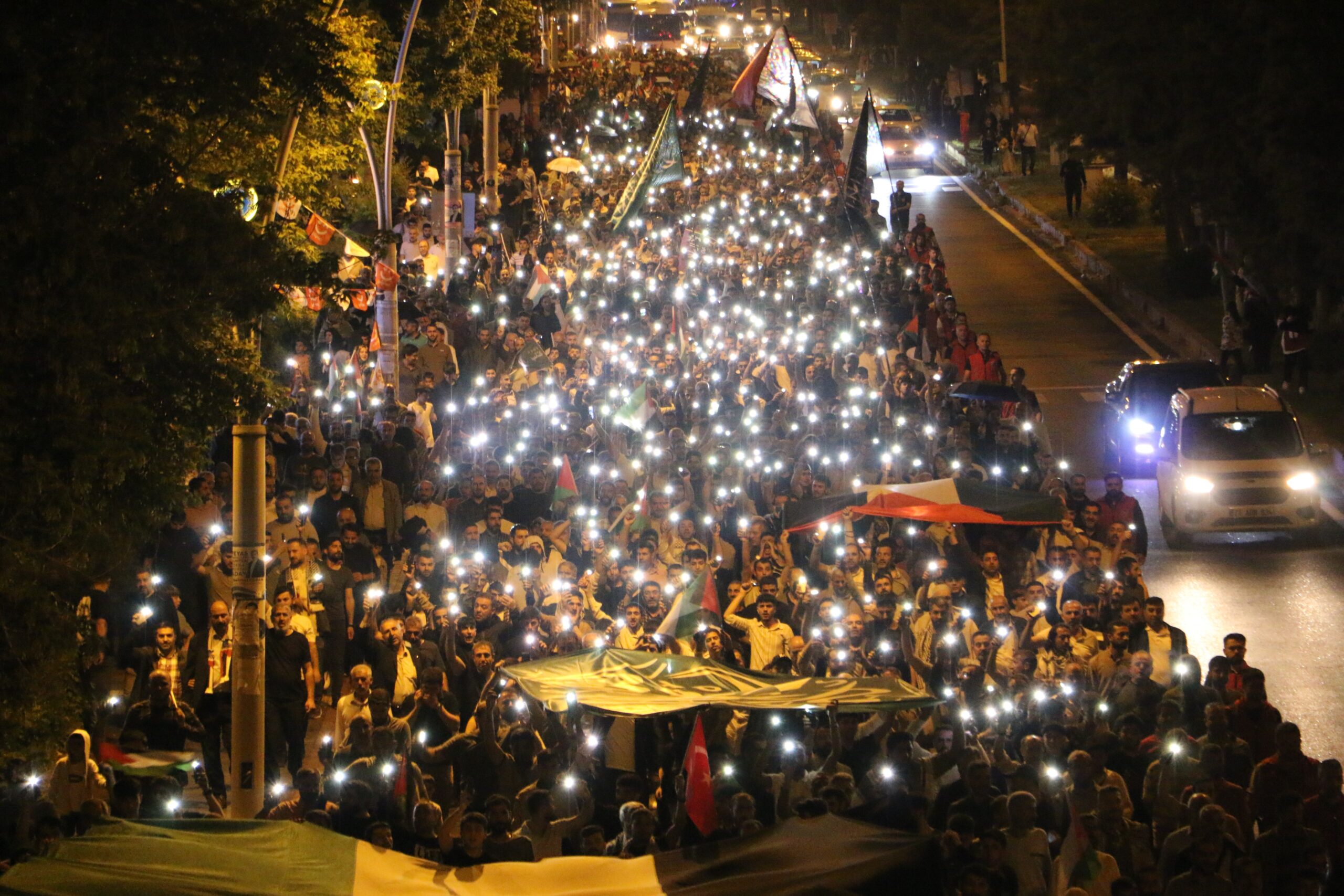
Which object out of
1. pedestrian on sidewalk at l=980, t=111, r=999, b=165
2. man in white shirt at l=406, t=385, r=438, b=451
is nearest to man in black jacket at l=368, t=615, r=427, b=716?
man in white shirt at l=406, t=385, r=438, b=451

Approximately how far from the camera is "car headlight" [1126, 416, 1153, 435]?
23.9 metres

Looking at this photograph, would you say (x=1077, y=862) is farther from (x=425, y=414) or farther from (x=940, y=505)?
(x=425, y=414)

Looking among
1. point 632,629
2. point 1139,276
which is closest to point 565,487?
point 632,629

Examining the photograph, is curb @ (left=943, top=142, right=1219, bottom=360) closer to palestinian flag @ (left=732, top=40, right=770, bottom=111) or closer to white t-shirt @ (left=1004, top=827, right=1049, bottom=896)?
palestinian flag @ (left=732, top=40, right=770, bottom=111)

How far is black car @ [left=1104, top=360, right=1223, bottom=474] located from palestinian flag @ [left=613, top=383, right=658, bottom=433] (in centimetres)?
749

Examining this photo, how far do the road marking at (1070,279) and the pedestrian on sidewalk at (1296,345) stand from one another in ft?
9.05

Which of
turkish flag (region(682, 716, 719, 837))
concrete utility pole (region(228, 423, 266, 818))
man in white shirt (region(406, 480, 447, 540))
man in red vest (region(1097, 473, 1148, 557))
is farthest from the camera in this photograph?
man in white shirt (region(406, 480, 447, 540))

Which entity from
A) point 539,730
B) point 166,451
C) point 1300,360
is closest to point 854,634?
point 539,730

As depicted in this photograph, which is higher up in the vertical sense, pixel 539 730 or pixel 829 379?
pixel 829 379

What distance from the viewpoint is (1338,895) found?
33.5 ft

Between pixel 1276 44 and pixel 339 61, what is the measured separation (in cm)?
1958

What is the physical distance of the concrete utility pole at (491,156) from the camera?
3647 cm

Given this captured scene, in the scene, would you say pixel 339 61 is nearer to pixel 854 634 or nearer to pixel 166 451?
pixel 166 451

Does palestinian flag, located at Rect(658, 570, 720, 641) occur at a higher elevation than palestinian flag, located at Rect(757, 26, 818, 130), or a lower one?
lower
